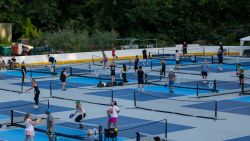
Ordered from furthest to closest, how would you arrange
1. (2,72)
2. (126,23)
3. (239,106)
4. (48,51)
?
(126,23) → (48,51) → (2,72) → (239,106)

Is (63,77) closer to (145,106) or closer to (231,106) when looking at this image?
(145,106)

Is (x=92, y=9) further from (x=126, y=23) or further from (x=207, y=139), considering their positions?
(x=207, y=139)

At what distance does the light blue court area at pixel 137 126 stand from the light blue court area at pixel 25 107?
3.77 meters

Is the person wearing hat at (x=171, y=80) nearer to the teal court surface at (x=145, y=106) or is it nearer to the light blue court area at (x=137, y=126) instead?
the teal court surface at (x=145, y=106)

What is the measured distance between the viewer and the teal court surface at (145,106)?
24.7m

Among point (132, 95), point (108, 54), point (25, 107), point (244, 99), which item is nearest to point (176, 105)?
point (244, 99)

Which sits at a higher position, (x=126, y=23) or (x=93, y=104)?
(x=126, y=23)

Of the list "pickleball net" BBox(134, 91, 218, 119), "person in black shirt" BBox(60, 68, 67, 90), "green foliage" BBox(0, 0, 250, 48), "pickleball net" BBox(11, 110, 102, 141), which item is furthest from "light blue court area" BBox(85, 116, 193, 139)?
"green foliage" BBox(0, 0, 250, 48)

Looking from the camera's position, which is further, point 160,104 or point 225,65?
point 225,65

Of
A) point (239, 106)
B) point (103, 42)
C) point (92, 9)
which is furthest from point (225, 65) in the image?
point (92, 9)

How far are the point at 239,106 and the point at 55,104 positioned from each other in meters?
10.2

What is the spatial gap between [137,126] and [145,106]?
5.49 meters

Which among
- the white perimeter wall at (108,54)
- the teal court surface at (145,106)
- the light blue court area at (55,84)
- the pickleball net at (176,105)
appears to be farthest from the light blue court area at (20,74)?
the pickleball net at (176,105)

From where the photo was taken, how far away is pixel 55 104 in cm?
3322
